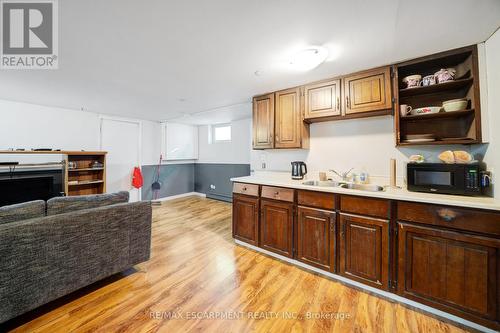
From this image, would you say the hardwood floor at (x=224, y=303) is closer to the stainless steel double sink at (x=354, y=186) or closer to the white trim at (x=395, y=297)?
the white trim at (x=395, y=297)

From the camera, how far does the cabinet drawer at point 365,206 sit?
1.72 metres

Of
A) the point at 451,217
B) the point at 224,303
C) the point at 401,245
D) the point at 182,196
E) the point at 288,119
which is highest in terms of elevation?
the point at 288,119

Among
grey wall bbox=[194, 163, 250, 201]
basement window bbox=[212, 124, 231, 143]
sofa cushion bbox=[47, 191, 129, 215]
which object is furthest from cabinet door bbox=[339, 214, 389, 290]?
basement window bbox=[212, 124, 231, 143]

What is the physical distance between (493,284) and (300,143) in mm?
1971

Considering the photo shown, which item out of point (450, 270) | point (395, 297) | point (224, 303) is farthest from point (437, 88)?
point (224, 303)

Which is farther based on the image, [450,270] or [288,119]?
[288,119]

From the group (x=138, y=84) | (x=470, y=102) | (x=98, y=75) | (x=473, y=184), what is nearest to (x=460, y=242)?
(x=473, y=184)

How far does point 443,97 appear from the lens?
2014mm

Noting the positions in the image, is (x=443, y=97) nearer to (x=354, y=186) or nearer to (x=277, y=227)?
(x=354, y=186)

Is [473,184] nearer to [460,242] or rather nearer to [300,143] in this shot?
[460,242]

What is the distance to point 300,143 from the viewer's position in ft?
8.64

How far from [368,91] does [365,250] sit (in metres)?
1.64

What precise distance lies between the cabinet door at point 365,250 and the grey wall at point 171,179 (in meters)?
4.93

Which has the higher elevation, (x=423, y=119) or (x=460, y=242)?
(x=423, y=119)
